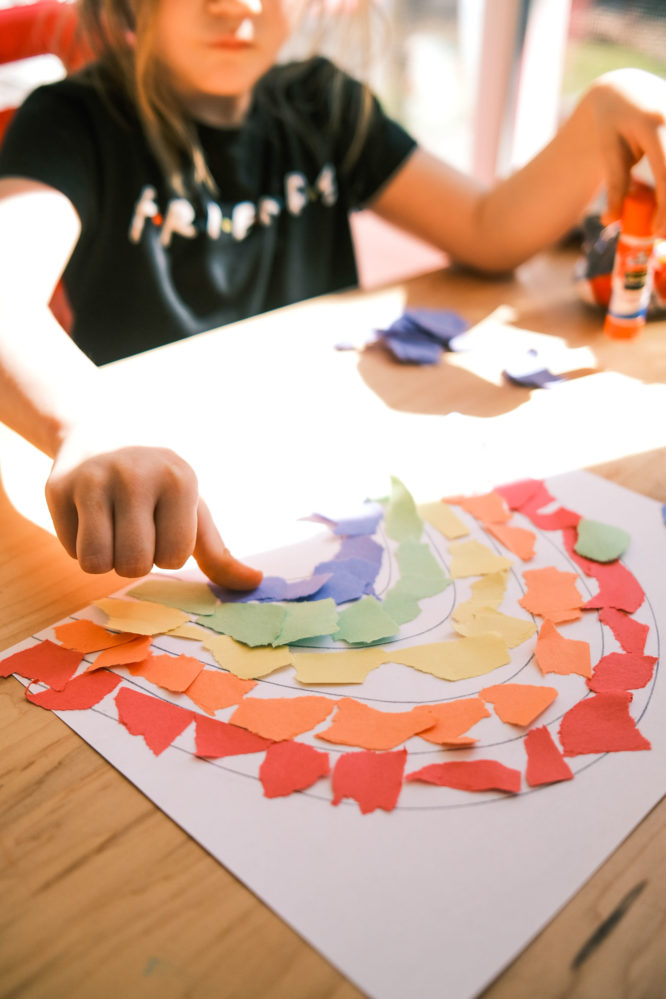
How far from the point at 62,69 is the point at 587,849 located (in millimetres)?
1101

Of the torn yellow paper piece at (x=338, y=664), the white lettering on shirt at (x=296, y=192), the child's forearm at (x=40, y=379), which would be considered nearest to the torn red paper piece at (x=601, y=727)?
the torn yellow paper piece at (x=338, y=664)

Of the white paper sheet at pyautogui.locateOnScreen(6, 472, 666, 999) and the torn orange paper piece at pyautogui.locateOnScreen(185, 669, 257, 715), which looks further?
the torn orange paper piece at pyautogui.locateOnScreen(185, 669, 257, 715)

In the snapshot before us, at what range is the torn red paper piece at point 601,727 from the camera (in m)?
0.42

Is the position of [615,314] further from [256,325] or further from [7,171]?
[7,171]

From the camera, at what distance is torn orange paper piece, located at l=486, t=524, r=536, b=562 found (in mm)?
566

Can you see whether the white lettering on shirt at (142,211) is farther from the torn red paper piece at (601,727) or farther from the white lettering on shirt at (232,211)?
the torn red paper piece at (601,727)

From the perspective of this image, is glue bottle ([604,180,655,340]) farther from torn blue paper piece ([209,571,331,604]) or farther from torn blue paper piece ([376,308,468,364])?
torn blue paper piece ([209,571,331,604])

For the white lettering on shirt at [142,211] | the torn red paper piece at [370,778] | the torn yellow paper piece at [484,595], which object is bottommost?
the torn yellow paper piece at [484,595]

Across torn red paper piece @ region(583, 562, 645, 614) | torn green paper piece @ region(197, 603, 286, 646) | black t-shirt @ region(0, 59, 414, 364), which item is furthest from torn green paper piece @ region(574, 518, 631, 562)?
black t-shirt @ region(0, 59, 414, 364)

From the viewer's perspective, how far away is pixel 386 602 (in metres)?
0.53

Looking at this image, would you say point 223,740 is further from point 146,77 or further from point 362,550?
point 146,77

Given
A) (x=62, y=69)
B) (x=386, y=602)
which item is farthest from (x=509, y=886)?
(x=62, y=69)

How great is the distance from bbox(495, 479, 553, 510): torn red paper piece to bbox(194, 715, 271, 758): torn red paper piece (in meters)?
0.28

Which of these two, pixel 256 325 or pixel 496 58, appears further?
pixel 496 58
